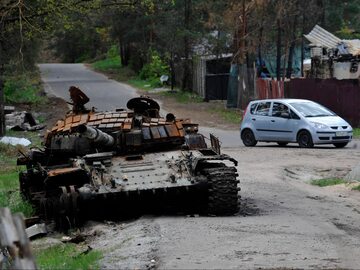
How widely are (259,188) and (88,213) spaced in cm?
485

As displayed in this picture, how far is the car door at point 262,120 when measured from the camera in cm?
2542

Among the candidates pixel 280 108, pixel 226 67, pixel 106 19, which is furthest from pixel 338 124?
pixel 106 19

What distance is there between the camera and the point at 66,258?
9852mm

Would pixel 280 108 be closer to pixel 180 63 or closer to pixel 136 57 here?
pixel 180 63

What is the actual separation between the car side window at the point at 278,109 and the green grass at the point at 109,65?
40157mm

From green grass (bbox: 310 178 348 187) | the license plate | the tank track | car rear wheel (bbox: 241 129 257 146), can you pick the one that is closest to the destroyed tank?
the tank track

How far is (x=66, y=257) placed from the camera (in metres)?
10.0

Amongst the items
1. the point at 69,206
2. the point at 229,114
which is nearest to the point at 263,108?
the point at 229,114

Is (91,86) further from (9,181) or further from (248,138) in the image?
(9,181)

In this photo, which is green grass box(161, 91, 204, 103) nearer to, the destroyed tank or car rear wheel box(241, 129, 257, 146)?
car rear wheel box(241, 129, 257, 146)

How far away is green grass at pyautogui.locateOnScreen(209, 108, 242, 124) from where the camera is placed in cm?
3532

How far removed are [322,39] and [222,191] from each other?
87.8 feet

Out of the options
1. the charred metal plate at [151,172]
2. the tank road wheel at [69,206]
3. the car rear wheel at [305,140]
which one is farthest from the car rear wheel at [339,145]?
the tank road wheel at [69,206]

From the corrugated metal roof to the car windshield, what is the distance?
41.7ft
